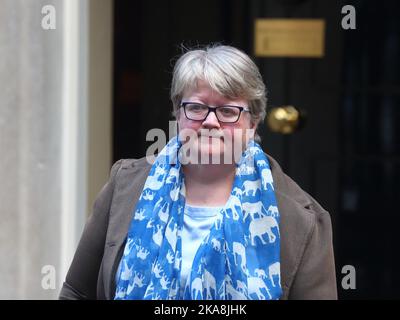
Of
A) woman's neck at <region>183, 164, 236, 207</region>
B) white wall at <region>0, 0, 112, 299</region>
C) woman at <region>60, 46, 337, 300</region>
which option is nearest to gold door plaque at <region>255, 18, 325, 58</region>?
white wall at <region>0, 0, 112, 299</region>

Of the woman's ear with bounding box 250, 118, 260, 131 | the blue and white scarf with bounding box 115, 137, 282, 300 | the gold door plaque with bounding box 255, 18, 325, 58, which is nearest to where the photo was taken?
the blue and white scarf with bounding box 115, 137, 282, 300

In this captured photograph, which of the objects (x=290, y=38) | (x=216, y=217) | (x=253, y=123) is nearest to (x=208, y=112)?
(x=253, y=123)

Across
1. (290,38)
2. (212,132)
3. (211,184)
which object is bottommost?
(211,184)

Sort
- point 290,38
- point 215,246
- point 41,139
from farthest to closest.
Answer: point 290,38 < point 41,139 < point 215,246

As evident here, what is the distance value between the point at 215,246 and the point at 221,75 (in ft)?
1.38

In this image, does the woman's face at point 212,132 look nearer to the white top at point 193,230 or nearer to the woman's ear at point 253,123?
the woman's ear at point 253,123

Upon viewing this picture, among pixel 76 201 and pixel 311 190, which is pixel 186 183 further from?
pixel 311 190

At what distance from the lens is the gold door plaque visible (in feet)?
10.6

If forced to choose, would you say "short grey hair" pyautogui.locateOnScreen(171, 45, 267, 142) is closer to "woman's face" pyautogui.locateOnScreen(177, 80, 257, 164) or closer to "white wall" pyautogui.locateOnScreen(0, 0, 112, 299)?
"woman's face" pyautogui.locateOnScreen(177, 80, 257, 164)

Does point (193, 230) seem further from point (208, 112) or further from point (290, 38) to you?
point (290, 38)

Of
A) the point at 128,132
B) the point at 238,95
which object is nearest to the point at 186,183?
the point at 238,95

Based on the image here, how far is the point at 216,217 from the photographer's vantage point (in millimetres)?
1844

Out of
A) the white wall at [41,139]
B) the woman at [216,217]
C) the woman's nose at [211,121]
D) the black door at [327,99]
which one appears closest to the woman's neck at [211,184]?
the woman at [216,217]
